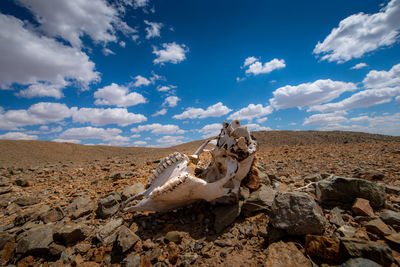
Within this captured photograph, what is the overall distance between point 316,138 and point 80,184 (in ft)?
69.4

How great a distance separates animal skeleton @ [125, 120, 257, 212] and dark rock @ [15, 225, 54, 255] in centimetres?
115

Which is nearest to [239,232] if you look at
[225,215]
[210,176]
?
[225,215]

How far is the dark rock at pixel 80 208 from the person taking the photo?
333cm

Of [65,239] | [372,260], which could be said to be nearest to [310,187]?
[372,260]

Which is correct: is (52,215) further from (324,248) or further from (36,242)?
(324,248)

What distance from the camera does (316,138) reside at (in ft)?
62.3

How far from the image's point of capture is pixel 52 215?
10.9 feet

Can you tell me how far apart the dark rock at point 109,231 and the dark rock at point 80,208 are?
2.71 feet

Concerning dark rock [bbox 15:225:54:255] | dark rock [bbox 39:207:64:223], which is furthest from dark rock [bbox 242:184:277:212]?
dark rock [bbox 39:207:64:223]

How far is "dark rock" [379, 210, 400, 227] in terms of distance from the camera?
6.75 feet

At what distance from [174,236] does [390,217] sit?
8.77 ft

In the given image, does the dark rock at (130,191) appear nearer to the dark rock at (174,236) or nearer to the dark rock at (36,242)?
the dark rock at (36,242)

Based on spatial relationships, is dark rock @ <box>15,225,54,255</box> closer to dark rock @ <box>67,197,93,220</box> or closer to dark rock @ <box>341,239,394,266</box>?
dark rock @ <box>67,197,93,220</box>

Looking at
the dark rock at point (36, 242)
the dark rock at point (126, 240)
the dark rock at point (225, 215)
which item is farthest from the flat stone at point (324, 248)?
the dark rock at point (36, 242)
